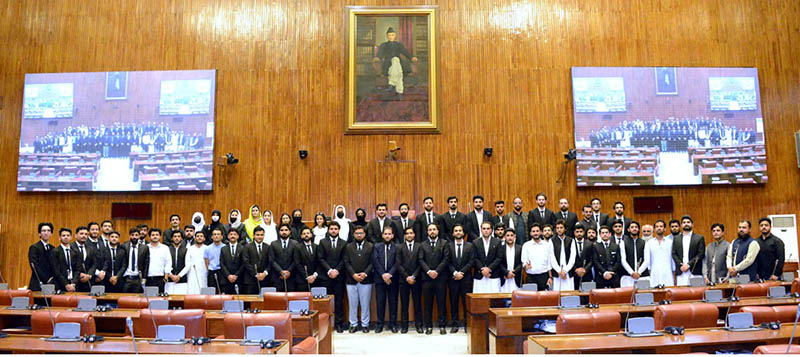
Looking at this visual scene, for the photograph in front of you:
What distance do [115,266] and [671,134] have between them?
933cm

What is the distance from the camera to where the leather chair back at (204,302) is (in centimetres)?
519

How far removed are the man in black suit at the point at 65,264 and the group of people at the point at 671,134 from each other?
8.34 metres

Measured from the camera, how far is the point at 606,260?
23.8 ft

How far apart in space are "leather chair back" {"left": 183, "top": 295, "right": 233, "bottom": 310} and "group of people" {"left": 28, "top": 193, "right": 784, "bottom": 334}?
1858 millimetres

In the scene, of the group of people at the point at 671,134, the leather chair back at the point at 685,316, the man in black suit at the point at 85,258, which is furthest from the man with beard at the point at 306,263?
the group of people at the point at 671,134

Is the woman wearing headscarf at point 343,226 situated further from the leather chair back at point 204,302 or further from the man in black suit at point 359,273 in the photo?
the leather chair back at point 204,302

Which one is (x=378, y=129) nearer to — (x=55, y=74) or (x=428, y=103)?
(x=428, y=103)

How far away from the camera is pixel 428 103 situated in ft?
32.8

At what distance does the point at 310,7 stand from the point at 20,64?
5.56m

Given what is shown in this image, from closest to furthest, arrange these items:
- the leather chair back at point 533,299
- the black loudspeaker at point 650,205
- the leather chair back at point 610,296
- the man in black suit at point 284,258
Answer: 1. the leather chair back at point 533,299
2. the leather chair back at point 610,296
3. the man in black suit at point 284,258
4. the black loudspeaker at point 650,205

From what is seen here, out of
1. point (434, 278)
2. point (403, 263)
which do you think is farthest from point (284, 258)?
point (434, 278)

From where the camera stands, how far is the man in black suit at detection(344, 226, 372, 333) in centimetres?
725

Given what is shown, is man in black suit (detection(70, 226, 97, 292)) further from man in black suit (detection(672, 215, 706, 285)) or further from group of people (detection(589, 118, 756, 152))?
group of people (detection(589, 118, 756, 152))

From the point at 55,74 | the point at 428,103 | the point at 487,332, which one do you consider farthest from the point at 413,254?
the point at 55,74
